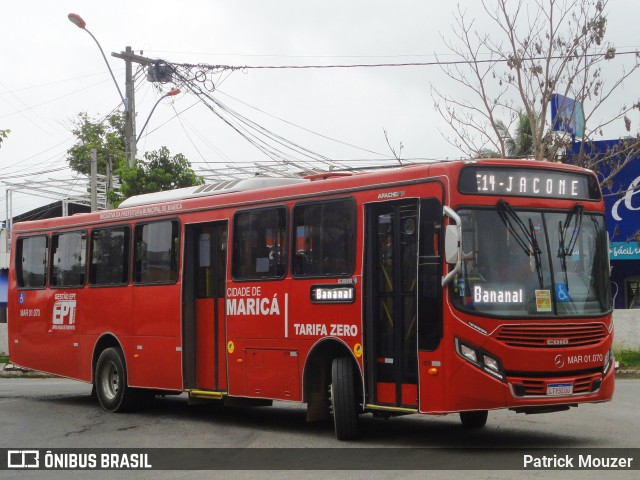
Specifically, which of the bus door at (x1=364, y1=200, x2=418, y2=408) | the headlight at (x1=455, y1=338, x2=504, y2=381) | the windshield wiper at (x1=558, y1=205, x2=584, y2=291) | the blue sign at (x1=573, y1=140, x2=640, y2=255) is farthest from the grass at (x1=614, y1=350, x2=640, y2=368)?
the headlight at (x1=455, y1=338, x2=504, y2=381)

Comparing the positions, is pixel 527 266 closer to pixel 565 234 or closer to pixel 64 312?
pixel 565 234

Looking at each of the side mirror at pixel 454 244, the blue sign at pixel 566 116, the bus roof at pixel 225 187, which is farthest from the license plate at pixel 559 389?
the blue sign at pixel 566 116

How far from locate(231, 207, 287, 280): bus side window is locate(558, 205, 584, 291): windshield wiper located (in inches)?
139

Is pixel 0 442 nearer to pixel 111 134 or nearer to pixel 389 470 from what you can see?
pixel 389 470

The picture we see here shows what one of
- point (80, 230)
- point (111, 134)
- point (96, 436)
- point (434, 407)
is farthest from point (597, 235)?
point (111, 134)

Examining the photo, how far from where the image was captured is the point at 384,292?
39.4 ft

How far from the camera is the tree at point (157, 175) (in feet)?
103

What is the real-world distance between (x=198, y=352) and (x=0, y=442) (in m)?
3.12

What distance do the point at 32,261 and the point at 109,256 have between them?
9.11 feet

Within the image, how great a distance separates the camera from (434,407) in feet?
36.7

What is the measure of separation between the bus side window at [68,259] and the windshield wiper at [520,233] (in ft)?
28.5

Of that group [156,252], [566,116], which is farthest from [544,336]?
[566,116]

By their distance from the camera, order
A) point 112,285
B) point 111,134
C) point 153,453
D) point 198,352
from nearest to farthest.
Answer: point 153,453 < point 198,352 < point 112,285 < point 111,134

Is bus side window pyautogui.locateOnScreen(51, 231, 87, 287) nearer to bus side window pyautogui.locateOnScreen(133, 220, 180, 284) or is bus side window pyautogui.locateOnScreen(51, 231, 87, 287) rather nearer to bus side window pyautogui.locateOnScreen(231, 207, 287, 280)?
bus side window pyautogui.locateOnScreen(133, 220, 180, 284)
